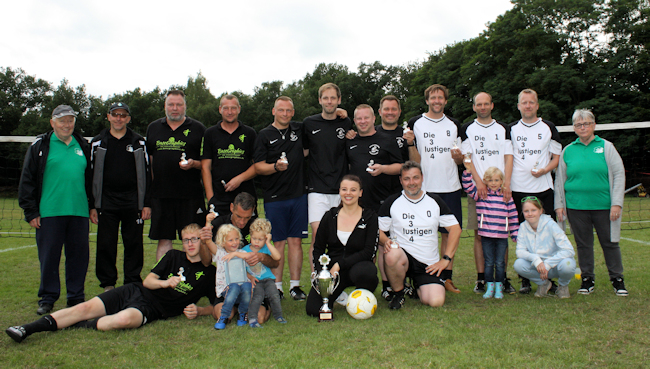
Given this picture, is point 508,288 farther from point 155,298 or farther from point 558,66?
point 558,66

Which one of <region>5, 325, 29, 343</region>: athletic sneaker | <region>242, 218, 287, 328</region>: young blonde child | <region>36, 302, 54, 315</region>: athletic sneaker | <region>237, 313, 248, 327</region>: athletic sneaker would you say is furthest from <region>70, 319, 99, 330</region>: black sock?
<region>242, 218, 287, 328</region>: young blonde child

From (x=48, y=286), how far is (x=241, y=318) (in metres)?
2.34

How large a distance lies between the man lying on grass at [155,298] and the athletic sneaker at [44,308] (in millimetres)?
1002

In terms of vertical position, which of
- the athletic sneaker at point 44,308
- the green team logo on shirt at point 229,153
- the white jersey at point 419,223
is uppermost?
the green team logo on shirt at point 229,153

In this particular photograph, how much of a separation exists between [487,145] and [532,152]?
1.72 ft

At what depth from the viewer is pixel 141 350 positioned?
364cm

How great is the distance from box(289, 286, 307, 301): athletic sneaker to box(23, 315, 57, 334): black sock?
8.09ft

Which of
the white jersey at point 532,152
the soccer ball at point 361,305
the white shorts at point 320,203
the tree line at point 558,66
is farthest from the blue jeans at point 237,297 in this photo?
the tree line at point 558,66

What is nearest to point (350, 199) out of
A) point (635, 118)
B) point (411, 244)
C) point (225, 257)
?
point (411, 244)

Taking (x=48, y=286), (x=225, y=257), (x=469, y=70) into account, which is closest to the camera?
(x=225, y=257)

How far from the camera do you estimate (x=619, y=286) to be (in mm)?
5207

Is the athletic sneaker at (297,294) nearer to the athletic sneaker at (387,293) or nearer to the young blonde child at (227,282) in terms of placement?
the athletic sneaker at (387,293)

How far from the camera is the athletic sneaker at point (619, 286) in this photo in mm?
5141

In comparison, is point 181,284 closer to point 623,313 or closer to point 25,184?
point 25,184
